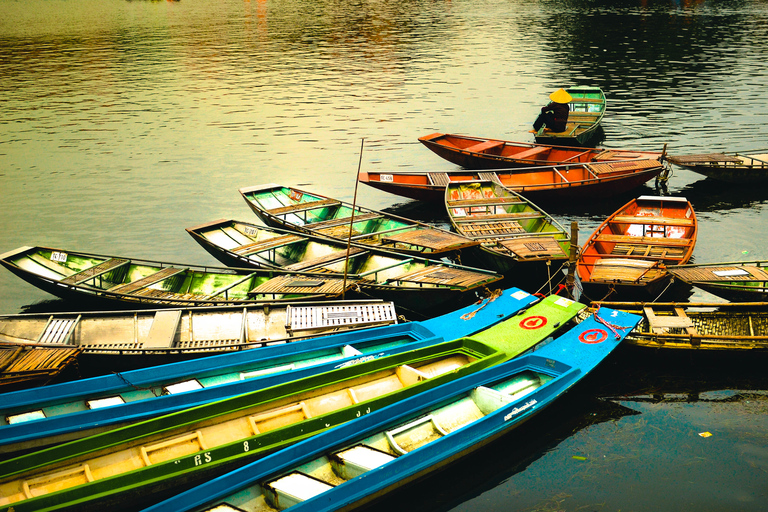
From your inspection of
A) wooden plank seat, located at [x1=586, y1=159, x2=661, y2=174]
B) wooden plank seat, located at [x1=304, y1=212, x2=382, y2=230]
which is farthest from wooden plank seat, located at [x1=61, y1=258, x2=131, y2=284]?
wooden plank seat, located at [x1=586, y1=159, x2=661, y2=174]

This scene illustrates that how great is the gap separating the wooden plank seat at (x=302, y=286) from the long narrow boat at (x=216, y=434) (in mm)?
3299

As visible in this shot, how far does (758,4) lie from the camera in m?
83.0

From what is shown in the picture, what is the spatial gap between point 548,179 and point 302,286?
1206 centimetres

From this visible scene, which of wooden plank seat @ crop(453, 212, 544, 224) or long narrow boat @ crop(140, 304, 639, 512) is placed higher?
wooden plank seat @ crop(453, 212, 544, 224)

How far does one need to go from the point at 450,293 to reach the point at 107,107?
35.2 meters

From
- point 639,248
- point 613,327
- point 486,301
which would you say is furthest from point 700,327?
point 486,301

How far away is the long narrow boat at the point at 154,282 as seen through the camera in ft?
48.1

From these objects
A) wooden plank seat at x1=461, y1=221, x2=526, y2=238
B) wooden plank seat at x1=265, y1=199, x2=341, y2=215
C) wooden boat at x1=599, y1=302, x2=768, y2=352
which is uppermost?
wooden plank seat at x1=265, y1=199, x2=341, y2=215

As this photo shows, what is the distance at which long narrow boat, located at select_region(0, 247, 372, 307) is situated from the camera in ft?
48.1

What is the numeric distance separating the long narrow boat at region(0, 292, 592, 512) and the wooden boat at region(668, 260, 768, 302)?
15.7 ft

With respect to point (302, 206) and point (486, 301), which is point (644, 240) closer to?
point (486, 301)

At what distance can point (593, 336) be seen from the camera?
1288 cm

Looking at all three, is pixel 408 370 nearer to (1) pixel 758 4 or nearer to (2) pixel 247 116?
(2) pixel 247 116

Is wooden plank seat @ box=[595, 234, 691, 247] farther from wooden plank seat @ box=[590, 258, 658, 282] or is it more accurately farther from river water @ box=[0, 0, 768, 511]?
river water @ box=[0, 0, 768, 511]
